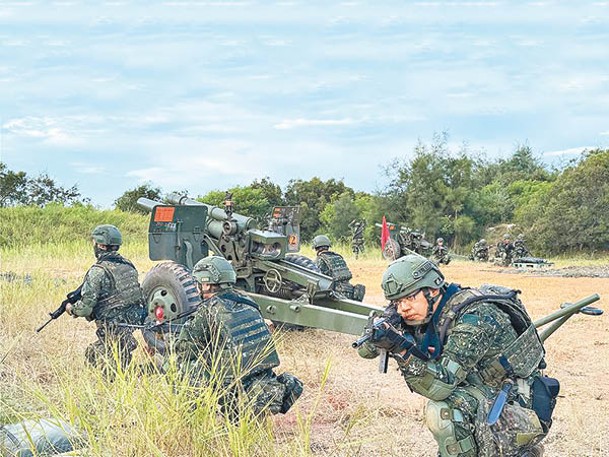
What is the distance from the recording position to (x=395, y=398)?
6570 mm

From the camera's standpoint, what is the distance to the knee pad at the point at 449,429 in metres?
3.72

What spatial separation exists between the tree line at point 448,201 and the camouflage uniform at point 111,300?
1893cm

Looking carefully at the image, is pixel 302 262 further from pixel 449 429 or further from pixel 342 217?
pixel 342 217

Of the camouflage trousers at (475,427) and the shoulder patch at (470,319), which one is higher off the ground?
the shoulder patch at (470,319)

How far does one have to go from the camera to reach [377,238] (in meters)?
35.6

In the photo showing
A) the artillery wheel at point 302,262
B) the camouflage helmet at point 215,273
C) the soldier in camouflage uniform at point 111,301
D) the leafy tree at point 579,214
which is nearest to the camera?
the camouflage helmet at point 215,273

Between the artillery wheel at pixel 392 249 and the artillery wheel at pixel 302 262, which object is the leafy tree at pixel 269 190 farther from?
the artillery wheel at pixel 302 262

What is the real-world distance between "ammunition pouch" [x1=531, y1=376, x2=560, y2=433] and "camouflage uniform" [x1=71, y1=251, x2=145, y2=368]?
3.91m

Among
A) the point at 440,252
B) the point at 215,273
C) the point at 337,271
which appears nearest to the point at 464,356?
the point at 215,273

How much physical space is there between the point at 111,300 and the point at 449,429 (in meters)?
4.06

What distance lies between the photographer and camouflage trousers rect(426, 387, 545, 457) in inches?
146

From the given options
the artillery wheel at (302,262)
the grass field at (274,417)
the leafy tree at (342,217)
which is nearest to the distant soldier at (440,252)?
the grass field at (274,417)

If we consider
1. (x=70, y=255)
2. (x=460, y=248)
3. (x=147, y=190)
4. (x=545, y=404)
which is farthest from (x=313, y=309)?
(x=460, y=248)

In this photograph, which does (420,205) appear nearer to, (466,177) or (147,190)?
(466,177)
